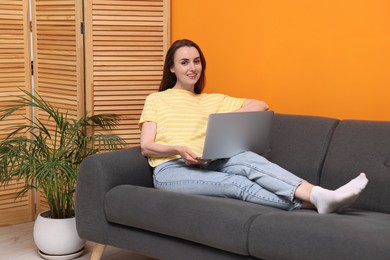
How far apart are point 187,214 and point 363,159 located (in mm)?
825

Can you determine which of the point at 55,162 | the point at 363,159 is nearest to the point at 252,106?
the point at 363,159

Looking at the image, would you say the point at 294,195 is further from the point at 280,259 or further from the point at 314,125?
the point at 314,125

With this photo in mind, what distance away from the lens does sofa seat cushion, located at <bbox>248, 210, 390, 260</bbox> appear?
1974 mm

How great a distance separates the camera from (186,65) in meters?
3.00

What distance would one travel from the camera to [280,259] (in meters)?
2.17

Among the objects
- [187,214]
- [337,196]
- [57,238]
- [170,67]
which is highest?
[170,67]

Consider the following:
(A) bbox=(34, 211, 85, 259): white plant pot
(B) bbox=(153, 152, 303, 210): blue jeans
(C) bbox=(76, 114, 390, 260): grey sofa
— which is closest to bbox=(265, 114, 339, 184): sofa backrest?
(C) bbox=(76, 114, 390, 260): grey sofa

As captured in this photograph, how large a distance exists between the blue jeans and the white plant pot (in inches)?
22.4

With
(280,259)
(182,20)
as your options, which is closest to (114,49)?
(182,20)

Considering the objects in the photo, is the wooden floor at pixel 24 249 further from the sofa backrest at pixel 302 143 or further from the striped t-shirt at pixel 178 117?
the sofa backrest at pixel 302 143

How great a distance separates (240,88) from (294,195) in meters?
1.21

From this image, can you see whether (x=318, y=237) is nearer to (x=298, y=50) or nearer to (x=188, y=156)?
(x=188, y=156)

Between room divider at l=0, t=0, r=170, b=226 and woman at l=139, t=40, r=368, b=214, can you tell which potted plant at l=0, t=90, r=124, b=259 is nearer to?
room divider at l=0, t=0, r=170, b=226

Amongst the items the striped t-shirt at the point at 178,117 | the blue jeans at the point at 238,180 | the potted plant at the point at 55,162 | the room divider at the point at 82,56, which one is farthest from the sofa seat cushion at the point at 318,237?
the room divider at the point at 82,56
